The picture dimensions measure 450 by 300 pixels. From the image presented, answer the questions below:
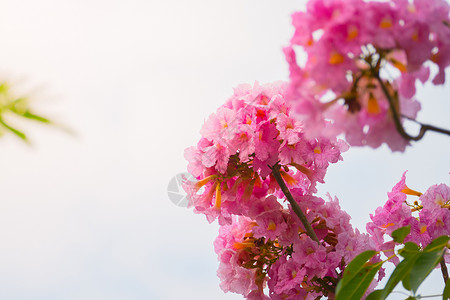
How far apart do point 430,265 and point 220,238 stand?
872 mm

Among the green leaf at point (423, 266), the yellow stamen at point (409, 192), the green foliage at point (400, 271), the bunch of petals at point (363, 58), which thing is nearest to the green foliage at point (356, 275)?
the green foliage at point (400, 271)

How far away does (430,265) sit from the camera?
1201mm

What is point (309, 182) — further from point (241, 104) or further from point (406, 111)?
point (406, 111)

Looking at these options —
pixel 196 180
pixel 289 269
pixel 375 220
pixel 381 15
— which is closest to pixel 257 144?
pixel 196 180

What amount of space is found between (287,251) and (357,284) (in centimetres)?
52

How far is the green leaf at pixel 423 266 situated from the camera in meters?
1.19

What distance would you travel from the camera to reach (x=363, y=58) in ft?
3.29

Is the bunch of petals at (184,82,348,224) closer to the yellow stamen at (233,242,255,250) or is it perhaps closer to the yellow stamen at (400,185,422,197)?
the yellow stamen at (233,242,255,250)

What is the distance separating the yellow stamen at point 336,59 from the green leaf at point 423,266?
523mm

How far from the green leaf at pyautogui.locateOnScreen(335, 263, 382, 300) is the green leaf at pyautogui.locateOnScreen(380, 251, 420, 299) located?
0.16 feet

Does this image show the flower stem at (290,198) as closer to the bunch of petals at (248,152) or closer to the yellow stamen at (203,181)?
the bunch of petals at (248,152)

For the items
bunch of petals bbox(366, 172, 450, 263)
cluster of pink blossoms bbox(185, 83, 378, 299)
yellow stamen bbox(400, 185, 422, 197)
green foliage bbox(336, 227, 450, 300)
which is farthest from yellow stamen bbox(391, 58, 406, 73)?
yellow stamen bbox(400, 185, 422, 197)

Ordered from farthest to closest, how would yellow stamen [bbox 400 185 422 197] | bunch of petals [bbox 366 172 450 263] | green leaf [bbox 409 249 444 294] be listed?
yellow stamen [bbox 400 185 422 197] → bunch of petals [bbox 366 172 450 263] → green leaf [bbox 409 249 444 294]

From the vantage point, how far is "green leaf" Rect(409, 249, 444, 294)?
119 centimetres
